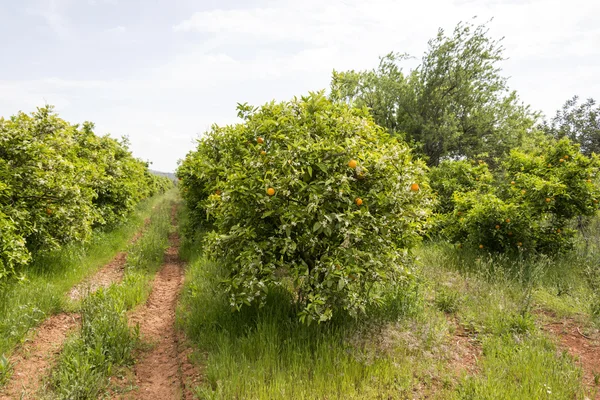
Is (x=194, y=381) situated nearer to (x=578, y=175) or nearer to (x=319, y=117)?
(x=319, y=117)

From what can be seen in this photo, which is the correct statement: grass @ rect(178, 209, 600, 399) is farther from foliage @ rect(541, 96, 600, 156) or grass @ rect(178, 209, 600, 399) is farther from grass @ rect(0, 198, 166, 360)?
foliage @ rect(541, 96, 600, 156)

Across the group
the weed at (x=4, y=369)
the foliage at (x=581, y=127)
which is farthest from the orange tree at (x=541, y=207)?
the foliage at (x=581, y=127)

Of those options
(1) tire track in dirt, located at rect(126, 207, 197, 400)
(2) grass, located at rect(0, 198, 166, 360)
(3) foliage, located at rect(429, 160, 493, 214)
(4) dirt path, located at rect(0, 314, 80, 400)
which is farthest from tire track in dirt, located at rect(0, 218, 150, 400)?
(3) foliage, located at rect(429, 160, 493, 214)

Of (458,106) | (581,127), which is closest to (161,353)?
(458,106)

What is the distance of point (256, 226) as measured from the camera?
14.1ft

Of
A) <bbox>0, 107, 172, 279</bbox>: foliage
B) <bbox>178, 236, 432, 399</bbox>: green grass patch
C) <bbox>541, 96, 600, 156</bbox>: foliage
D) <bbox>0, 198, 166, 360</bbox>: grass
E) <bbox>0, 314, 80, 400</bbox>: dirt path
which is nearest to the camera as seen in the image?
<bbox>178, 236, 432, 399</bbox>: green grass patch

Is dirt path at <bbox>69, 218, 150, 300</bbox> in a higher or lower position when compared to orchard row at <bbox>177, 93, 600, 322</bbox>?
lower

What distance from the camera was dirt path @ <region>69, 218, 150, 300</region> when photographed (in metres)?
6.00

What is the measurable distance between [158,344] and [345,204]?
346cm

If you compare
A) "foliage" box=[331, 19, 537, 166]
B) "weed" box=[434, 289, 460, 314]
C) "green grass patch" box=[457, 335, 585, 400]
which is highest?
"foliage" box=[331, 19, 537, 166]

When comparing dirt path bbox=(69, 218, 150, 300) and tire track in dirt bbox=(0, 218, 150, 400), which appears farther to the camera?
dirt path bbox=(69, 218, 150, 300)

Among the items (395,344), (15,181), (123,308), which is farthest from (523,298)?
(15,181)

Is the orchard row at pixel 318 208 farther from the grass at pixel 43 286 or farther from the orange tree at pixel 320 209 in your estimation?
the grass at pixel 43 286

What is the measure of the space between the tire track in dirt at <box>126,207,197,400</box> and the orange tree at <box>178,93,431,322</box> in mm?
1098
